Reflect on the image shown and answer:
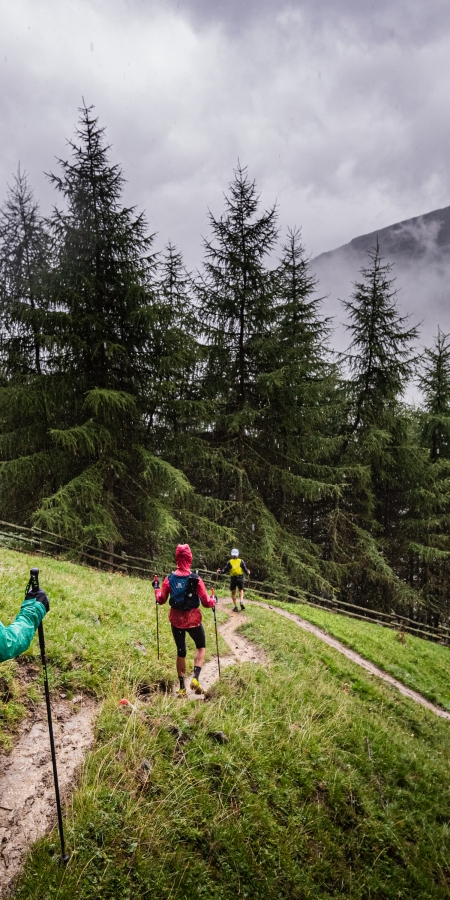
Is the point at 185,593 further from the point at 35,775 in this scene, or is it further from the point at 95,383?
the point at 95,383

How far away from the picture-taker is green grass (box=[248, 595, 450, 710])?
11.7m

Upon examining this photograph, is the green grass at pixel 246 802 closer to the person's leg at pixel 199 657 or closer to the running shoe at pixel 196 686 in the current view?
the running shoe at pixel 196 686

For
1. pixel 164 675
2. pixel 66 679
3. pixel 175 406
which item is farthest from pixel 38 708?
pixel 175 406

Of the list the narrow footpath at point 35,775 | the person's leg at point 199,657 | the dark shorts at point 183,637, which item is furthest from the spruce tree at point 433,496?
the narrow footpath at point 35,775

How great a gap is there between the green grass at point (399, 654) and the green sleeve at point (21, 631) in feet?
38.3

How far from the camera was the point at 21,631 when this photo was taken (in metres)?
3.19

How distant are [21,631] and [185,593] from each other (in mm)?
3449

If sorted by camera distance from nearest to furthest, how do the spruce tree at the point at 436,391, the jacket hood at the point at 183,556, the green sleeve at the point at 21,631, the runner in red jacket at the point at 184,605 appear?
the green sleeve at the point at 21,631 < the runner in red jacket at the point at 184,605 < the jacket hood at the point at 183,556 < the spruce tree at the point at 436,391

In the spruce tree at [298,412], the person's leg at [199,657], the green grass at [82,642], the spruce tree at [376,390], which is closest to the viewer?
the green grass at [82,642]

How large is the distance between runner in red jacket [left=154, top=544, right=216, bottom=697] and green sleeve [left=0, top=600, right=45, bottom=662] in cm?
308

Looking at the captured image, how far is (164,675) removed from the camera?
6.49 metres

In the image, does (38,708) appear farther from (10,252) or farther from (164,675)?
(10,252)

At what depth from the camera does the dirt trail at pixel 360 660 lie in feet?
34.6

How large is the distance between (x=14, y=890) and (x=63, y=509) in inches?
431
